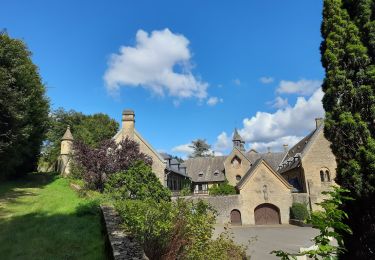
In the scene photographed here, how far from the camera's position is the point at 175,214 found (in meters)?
10.1

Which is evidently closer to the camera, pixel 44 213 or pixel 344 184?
pixel 344 184

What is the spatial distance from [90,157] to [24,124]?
7.38 metres

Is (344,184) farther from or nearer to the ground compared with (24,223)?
farther from the ground

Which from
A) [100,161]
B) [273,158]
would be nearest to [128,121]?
[100,161]

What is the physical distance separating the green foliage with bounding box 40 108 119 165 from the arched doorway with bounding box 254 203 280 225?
28.7 m

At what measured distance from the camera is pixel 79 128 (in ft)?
187

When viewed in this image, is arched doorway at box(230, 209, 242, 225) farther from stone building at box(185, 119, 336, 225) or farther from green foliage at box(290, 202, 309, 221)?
green foliage at box(290, 202, 309, 221)

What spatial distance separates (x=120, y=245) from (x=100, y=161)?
57.5 feet

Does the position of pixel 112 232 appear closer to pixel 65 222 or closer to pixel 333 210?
pixel 65 222

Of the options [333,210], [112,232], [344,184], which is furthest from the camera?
[112,232]

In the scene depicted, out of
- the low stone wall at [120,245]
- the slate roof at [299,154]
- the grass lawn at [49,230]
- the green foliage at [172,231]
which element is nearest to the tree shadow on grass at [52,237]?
the grass lawn at [49,230]

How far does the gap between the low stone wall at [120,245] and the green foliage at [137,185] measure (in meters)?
10.1

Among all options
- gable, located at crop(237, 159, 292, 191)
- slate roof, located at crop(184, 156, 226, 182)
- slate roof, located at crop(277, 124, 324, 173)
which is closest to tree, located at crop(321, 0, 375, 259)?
gable, located at crop(237, 159, 292, 191)

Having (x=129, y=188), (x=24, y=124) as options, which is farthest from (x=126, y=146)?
(x=24, y=124)
